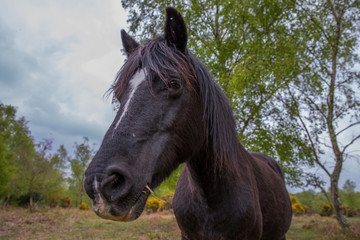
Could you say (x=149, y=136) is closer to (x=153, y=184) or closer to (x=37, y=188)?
(x=153, y=184)

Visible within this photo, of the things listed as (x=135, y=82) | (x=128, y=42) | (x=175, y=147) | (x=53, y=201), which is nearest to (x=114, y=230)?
(x=128, y=42)

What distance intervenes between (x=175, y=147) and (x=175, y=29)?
1.03 meters

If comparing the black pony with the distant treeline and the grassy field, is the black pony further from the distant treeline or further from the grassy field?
the distant treeline

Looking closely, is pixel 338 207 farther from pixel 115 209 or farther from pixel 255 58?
pixel 115 209

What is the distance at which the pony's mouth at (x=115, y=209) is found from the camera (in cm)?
127

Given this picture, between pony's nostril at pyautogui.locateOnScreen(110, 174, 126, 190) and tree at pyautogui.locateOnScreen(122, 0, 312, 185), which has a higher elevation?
tree at pyautogui.locateOnScreen(122, 0, 312, 185)

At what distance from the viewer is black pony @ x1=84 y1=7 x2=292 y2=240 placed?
4.51 feet

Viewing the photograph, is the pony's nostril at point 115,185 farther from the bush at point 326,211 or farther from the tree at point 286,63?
the bush at point 326,211

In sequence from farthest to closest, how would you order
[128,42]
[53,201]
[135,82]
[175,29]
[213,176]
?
[53,201], [128,42], [213,176], [175,29], [135,82]

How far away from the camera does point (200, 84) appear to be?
216cm

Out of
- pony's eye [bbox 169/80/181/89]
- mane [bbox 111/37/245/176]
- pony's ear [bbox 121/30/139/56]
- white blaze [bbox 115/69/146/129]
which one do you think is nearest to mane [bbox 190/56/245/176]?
mane [bbox 111/37/245/176]

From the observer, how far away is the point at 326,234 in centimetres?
975

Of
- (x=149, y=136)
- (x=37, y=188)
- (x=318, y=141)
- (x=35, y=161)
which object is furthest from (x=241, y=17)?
(x=37, y=188)

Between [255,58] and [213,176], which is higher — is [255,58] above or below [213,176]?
above
